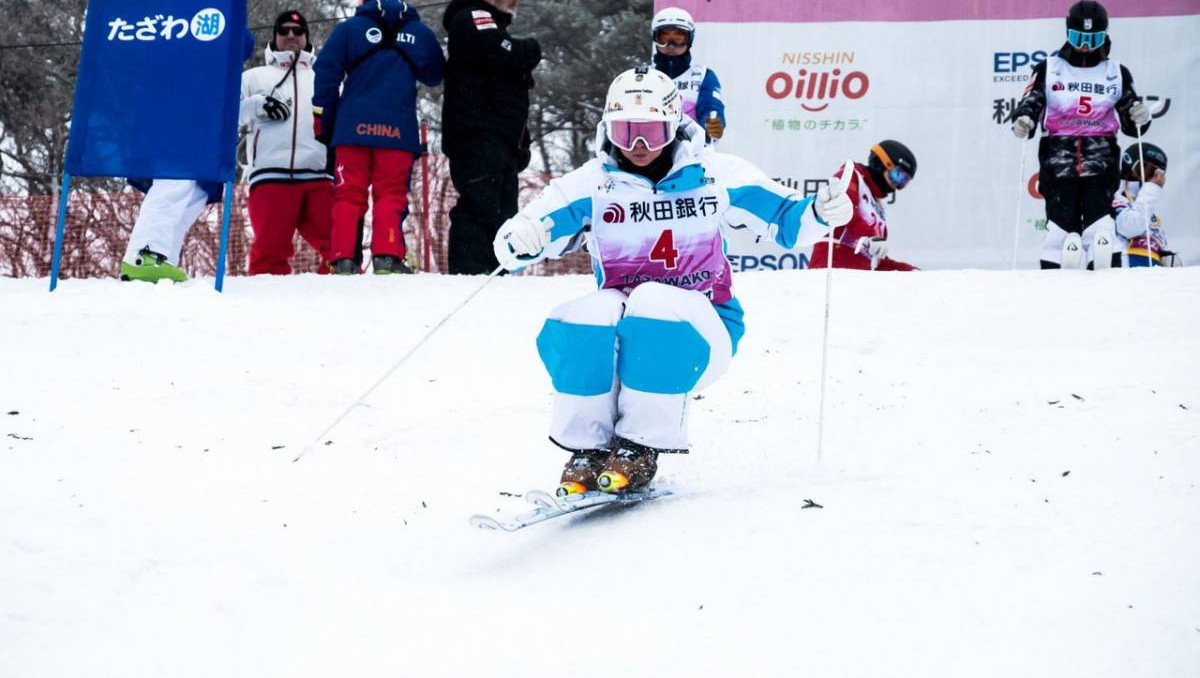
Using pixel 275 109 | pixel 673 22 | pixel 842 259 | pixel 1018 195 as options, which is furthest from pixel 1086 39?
pixel 275 109

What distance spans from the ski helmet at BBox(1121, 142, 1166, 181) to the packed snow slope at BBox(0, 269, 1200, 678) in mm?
3431

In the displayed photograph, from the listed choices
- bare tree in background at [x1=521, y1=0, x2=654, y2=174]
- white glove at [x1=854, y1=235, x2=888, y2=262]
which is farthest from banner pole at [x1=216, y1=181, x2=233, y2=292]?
bare tree in background at [x1=521, y1=0, x2=654, y2=174]

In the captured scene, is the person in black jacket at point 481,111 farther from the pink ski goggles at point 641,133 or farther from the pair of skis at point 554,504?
the pair of skis at point 554,504

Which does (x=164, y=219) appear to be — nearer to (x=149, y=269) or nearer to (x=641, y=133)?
(x=149, y=269)

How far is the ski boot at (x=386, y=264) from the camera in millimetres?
8617

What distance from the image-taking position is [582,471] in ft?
14.7

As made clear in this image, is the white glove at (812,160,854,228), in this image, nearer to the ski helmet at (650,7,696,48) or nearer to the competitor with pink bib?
the competitor with pink bib

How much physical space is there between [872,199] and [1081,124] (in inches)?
51.5

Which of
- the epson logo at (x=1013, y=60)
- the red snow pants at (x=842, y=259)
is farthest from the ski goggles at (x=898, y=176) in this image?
the epson logo at (x=1013, y=60)

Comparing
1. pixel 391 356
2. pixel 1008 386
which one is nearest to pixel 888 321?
pixel 1008 386

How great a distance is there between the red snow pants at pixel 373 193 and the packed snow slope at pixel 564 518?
1.00 metres

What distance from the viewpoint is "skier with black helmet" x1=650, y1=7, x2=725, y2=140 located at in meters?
9.14

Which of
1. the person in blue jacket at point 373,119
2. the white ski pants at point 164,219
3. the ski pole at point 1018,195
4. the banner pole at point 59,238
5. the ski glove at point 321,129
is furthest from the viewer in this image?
the ski pole at point 1018,195

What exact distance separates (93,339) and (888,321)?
12.7 feet
